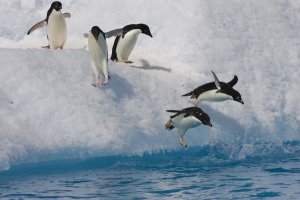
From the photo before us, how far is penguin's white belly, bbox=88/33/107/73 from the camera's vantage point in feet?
22.8

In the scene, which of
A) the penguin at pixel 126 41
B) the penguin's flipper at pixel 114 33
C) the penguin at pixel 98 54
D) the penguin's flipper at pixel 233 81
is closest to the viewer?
the penguin at pixel 98 54

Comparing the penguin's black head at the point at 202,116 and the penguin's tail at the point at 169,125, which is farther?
the penguin's tail at the point at 169,125

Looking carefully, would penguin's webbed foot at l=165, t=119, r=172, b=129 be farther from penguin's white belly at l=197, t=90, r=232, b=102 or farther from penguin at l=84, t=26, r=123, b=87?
penguin at l=84, t=26, r=123, b=87

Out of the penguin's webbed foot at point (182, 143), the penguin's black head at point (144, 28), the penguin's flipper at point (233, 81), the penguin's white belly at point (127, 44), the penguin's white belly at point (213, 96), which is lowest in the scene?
the penguin's webbed foot at point (182, 143)

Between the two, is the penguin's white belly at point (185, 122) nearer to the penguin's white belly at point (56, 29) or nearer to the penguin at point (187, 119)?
the penguin at point (187, 119)

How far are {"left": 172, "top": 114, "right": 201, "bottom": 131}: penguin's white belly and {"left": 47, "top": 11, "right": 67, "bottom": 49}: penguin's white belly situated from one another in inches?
79.0

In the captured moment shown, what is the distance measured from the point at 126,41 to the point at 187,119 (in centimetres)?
155

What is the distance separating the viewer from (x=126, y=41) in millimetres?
7625

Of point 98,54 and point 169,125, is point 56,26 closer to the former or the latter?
point 98,54

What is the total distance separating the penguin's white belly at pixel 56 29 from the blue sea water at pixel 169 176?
202 centimetres

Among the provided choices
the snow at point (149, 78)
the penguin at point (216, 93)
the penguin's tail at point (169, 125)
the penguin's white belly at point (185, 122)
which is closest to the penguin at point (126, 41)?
the snow at point (149, 78)

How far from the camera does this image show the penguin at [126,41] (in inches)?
301

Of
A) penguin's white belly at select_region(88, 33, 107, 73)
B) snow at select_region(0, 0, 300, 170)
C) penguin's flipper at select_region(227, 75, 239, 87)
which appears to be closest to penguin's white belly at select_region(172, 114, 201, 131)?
snow at select_region(0, 0, 300, 170)

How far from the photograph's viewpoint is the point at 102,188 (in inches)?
217
